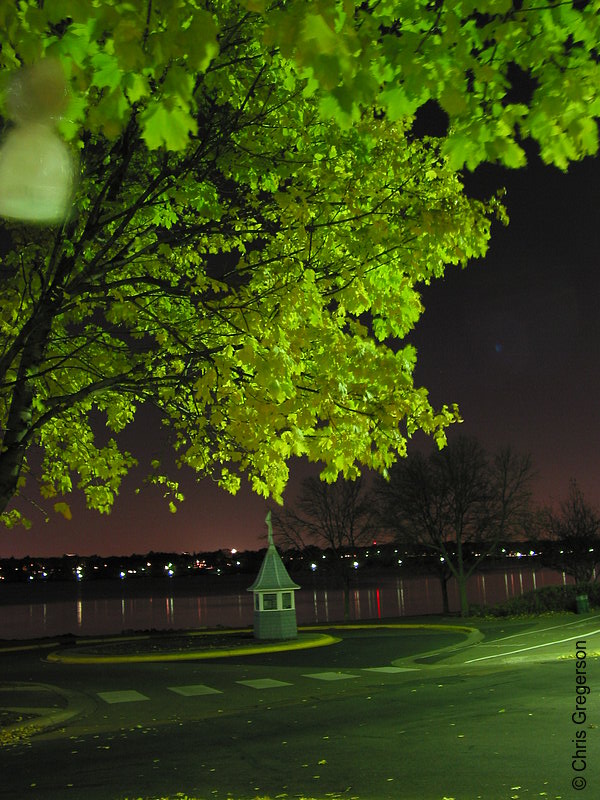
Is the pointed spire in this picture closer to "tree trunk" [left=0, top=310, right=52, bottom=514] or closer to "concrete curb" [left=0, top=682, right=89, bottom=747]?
"concrete curb" [left=0, top=682, right=89, bottom=747]

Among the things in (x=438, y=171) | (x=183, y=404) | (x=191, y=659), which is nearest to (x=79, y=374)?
(x=183, y=404)

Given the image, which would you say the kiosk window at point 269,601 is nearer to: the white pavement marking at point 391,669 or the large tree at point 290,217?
the white pavement marking at point 391,669

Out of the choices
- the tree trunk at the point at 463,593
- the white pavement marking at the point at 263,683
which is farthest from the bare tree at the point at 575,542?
the white pavement marking at the point at 263,683

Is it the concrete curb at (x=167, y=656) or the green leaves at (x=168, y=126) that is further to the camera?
the concrete curb at (x=167, y=656)

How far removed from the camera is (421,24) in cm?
612

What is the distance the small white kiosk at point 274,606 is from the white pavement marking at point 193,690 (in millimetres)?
9331

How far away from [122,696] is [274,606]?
435 inches

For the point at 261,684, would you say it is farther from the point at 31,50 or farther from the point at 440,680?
the point at 31,50

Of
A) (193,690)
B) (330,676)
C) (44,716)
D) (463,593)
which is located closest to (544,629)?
(330,676)

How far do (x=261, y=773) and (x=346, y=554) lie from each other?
43.4 meters

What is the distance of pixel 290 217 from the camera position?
880 centimetres

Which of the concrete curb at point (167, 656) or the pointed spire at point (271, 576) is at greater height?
the pointed spire at point (271, 576)

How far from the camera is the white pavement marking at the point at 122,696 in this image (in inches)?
545

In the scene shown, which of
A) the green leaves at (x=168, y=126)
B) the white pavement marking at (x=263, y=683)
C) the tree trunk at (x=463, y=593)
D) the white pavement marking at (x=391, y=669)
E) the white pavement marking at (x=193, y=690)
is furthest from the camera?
the tree trunk at (x=463, y=593)
